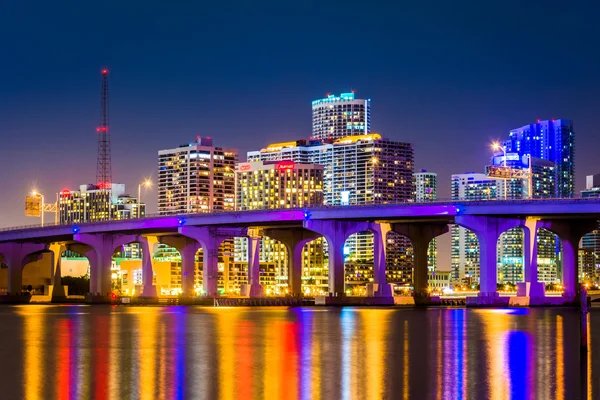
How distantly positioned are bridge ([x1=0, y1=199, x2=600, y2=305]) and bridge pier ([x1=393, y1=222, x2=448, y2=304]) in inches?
5.8

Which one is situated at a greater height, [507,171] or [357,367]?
[507,171]

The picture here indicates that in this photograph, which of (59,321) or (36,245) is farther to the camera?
(36,245)

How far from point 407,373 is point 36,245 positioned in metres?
160

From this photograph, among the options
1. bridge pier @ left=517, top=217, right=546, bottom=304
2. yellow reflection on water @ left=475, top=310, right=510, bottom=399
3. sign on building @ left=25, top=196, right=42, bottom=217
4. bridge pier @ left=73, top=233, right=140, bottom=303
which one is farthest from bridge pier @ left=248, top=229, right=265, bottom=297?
yellow reflection on water @ left=475, top=310, right=510, bottom=399

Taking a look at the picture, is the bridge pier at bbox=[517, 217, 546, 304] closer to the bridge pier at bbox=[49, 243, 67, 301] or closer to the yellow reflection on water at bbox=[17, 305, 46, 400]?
the yellow reflection on water at bbox=[17, 305, 46, 400]

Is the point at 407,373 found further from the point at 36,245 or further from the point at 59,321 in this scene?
the point at 36,245

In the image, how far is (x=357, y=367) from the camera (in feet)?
156

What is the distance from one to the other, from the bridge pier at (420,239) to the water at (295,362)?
69.8m

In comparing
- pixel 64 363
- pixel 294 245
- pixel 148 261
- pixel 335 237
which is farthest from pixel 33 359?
pixel 148 261

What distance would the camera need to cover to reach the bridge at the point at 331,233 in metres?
132

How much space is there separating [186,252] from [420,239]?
43.4 metres

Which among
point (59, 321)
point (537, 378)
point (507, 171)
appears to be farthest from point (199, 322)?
point (507, 171)

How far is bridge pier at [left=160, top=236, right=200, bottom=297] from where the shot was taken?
560 ft

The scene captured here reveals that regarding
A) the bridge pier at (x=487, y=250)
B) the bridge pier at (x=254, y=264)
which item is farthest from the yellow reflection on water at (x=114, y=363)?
the bridge pier at (x=254, y=264)
